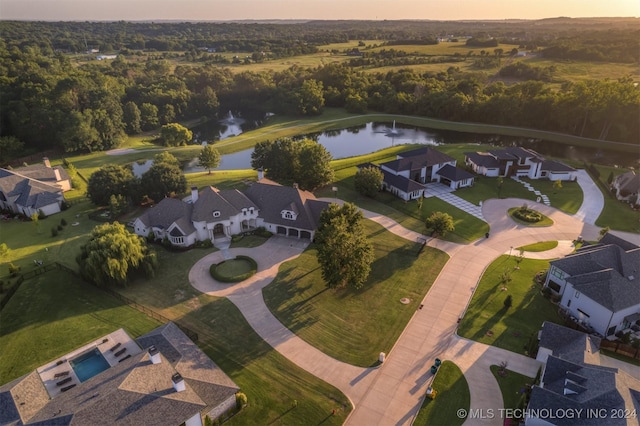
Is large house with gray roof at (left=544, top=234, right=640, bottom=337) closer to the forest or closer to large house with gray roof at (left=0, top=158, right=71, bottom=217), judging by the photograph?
large house with gray roof at (left=0, top=158, right=71, bottom=217)

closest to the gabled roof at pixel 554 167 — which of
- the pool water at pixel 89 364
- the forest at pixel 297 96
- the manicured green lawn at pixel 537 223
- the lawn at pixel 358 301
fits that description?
the manicured green lawn at pixel 537 223

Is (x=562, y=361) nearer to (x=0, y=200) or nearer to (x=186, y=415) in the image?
(x=186, y=415)

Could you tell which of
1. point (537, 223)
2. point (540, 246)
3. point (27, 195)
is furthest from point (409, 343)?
point (27, 195)

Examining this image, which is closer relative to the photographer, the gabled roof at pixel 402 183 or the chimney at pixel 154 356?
the chimney at pixel 154 356

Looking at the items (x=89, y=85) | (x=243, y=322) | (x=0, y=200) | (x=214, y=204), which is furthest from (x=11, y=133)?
(x=243, y=322)

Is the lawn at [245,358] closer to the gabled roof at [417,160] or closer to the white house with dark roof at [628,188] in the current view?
the gabled roof at [417,160]

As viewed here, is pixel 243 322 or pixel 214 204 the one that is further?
pixel 214 204
